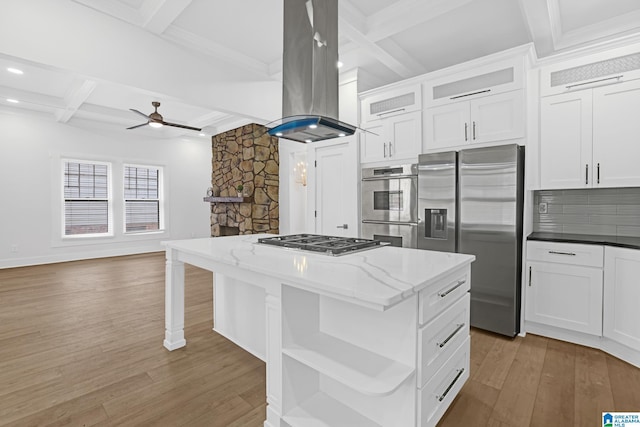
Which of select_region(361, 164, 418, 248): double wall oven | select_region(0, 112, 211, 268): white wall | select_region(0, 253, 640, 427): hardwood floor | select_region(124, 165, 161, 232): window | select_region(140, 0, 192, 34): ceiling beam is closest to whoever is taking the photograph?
select_region(0, 253, 640, 427): hardwood floor

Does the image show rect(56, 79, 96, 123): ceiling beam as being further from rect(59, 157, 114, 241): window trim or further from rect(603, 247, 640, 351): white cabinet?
rect(603, 247, 640, 351): white cabinet

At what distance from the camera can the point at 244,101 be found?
3975 mm

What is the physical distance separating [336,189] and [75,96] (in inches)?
162

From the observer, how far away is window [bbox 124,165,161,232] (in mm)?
7219

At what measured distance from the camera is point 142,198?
7457 millimetres

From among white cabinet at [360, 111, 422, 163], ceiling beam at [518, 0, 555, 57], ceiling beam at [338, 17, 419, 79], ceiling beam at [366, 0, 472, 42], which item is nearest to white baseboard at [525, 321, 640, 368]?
white cabinet at [360, 111, 422, 163]

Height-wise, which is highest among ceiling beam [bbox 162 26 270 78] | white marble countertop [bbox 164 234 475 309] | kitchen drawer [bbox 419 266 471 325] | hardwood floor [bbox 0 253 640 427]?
ceiling beam [bbox 162 26 270 78]

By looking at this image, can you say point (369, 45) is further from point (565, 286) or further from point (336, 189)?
point (565, 286)

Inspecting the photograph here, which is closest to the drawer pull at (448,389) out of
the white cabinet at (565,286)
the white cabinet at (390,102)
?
the white cabinet at (565,286)

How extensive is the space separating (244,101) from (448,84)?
2.41 metres

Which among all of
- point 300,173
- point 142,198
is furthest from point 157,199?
point 300,173

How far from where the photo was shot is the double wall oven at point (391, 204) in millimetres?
3422

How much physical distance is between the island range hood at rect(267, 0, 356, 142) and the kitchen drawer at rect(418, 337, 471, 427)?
1542mm

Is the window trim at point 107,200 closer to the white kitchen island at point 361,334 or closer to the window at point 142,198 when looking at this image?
the window at point 142,198
